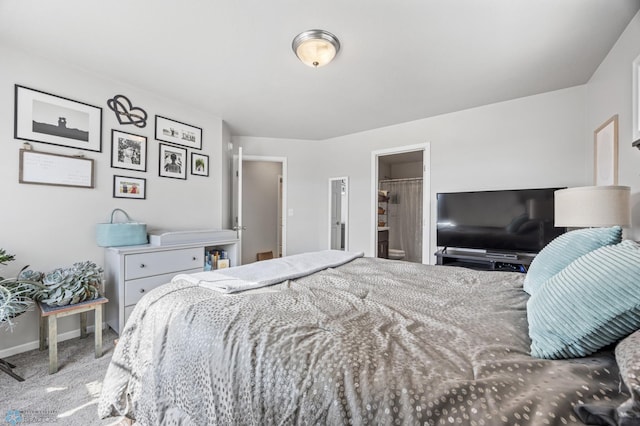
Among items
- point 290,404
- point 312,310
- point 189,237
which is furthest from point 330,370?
point 189,237

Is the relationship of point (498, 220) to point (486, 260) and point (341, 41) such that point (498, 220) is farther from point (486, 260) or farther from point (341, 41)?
point (341, 41)

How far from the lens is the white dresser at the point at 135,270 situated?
228 centimetres

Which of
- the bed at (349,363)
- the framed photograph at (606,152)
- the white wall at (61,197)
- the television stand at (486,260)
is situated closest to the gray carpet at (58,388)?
the white wall at (61,197)

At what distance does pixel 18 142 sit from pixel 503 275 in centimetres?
366

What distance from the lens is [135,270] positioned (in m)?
2.34

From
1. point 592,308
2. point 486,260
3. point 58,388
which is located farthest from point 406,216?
point 58,388

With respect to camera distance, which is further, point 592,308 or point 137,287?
point 137,287

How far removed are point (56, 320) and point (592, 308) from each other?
2.99 m

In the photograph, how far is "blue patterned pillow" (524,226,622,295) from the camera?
1.03 metres

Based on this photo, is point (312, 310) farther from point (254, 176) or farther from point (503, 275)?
point (254, 176)

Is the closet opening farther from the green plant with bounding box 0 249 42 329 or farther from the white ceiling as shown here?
the green plant with bounding box 0 249 42 329

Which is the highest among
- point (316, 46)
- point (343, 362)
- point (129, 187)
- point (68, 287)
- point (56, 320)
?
point (316, 46)

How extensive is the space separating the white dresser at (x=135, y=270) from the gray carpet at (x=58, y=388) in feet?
1.09

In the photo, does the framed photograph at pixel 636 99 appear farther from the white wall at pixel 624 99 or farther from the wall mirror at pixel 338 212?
the wall mirror at pixel 338 212
